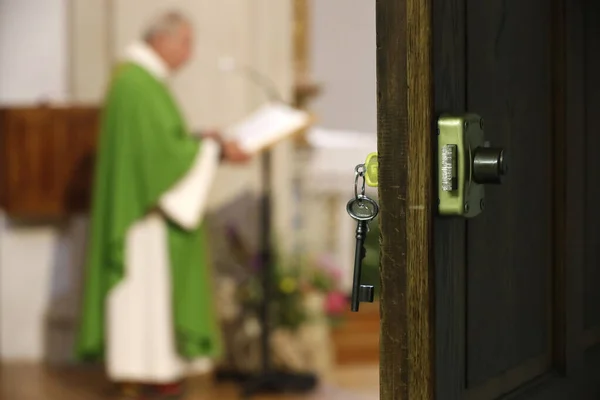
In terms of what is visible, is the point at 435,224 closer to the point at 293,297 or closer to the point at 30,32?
the point at 293,297

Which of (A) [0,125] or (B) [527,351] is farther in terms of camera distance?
(A) [0,125]

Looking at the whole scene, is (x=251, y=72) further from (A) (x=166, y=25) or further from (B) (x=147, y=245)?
(B) (x=147, y=245)

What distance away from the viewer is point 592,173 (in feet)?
4.45

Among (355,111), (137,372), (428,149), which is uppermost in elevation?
(355,111)

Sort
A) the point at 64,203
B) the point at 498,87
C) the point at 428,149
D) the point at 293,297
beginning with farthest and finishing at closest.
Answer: the point at 64,203, the point at 293,297, the point at 498,87, the point at 428,149

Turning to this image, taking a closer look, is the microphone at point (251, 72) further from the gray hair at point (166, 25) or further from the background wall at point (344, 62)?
the background wall at point (344, 62)

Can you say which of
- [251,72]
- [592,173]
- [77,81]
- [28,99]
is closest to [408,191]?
[592,173]

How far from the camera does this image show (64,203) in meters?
4.71

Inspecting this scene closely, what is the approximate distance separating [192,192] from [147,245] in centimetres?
31

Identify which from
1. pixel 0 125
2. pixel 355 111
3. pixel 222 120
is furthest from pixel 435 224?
pixel 355 111

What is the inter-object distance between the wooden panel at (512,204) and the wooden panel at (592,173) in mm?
173

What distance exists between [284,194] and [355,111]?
1.08 metres

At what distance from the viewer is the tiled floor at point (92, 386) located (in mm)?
3953

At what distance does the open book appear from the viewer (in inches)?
154
